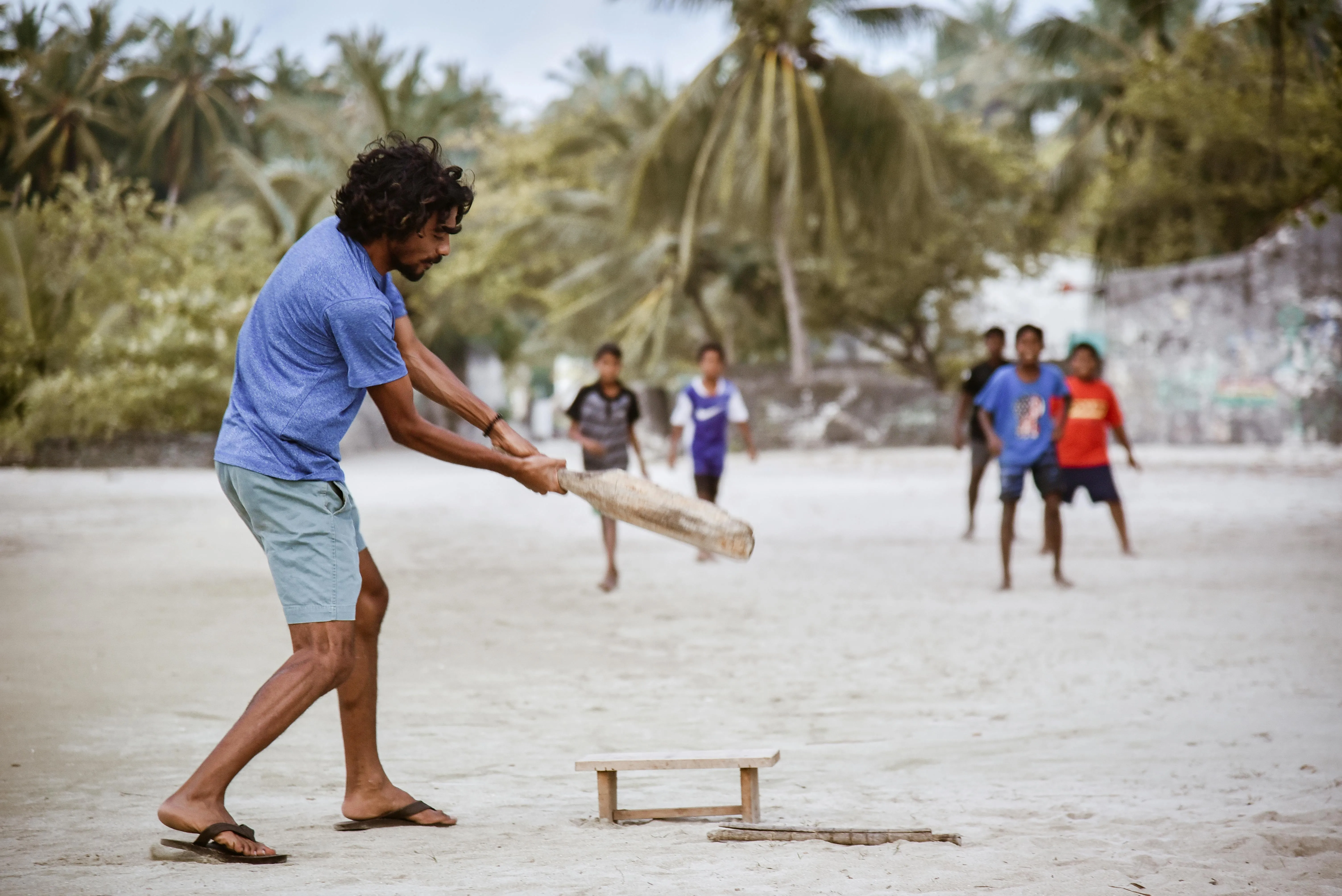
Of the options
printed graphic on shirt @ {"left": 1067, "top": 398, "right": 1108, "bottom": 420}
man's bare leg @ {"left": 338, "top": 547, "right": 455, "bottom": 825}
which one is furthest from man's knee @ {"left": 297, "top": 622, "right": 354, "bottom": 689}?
printed graphic on shirt @ {"left": 1067, "top": 398, "right": 1108, "bottom": 420}

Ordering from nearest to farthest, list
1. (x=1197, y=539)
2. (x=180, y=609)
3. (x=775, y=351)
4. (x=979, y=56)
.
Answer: (x=180, y=609) < (x=1197, y=539) < (x=775, y=351) < (x=979, y=56)

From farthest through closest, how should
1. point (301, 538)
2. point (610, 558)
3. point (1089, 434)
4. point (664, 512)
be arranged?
point (1089, 434) < point (610, 558) < point (664, 512) < point (301, 538)

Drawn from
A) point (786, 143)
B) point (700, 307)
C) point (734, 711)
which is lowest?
point (734, 711)

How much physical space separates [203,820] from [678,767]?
1275 mm

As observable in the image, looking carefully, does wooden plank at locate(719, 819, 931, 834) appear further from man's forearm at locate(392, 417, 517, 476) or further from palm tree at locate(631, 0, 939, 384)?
palm tree at locate(631, 0, 939, 384)

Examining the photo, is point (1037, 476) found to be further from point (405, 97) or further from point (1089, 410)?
point (405, 97)

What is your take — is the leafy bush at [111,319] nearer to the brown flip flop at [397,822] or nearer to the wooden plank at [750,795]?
the brown flip flop at [397,822]

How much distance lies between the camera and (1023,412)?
8.82 metres

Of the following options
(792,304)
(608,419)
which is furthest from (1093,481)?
(792,304)

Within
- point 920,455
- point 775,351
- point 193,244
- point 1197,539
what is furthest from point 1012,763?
point 775,351

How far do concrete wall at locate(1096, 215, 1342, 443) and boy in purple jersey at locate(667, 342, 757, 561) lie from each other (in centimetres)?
1546

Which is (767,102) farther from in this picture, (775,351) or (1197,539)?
(1197,539)

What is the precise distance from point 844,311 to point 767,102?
7.51 meters

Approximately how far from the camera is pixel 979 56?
59625 millimetres
